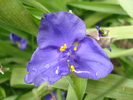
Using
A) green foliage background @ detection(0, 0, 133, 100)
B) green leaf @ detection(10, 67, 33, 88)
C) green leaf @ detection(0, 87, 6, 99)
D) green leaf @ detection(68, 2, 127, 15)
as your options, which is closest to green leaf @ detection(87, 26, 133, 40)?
green foliage background @ detection(0, 0, 133, 100)

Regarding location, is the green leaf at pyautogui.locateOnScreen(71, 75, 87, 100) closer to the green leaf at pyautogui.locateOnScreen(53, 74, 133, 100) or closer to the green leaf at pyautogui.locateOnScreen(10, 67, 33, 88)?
the green leaf at pyautogui.locateOnScreen(53, 74, 133, 100)

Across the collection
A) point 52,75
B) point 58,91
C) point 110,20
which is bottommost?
point 58,91

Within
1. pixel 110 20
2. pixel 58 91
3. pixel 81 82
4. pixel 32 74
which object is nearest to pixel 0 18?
pixel 32 74

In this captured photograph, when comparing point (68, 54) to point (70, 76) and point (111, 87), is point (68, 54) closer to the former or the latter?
point (70, 76)

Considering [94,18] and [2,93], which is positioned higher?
[94,18]

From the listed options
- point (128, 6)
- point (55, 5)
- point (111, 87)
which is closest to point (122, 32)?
point (128, 6)

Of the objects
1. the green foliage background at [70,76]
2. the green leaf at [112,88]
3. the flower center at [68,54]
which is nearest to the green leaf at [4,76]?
the green foliage background at [70,76]

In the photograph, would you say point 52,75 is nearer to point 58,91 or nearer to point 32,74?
point 32,74
